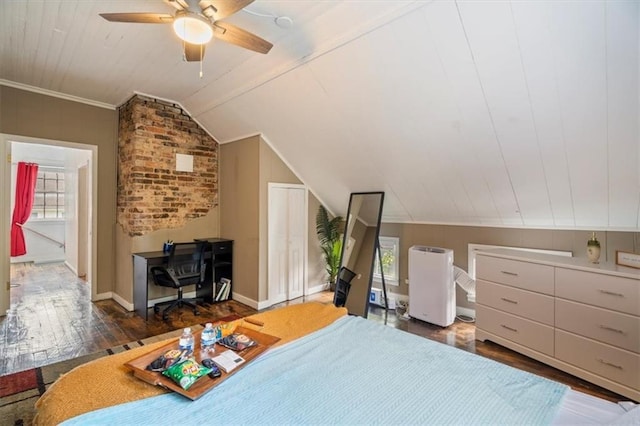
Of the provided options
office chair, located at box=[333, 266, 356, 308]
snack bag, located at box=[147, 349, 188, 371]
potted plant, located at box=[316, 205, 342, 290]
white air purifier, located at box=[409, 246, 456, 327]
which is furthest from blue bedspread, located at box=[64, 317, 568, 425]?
potted plant, located at box=[316, 205, 342, 290]

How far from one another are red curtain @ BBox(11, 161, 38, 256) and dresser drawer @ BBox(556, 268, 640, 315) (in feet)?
31.8

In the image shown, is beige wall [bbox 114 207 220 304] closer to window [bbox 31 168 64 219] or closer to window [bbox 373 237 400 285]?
window [bbox 373 237 400 285]

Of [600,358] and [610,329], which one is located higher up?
[610,329]

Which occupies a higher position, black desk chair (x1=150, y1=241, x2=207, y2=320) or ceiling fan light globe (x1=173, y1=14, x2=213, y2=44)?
ceiling fan light globe (x1=173, y1=14, x2=213, y2=44)

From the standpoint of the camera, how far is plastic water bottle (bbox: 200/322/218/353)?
1550 mm

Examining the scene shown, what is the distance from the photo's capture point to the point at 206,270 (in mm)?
4465

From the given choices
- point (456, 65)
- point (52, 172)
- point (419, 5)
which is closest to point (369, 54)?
point (419, 5)

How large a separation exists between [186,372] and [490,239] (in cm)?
352

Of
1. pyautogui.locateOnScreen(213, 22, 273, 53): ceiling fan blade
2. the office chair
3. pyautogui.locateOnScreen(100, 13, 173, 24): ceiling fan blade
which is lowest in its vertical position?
the office chair

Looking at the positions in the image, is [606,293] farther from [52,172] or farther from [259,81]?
[52,172]

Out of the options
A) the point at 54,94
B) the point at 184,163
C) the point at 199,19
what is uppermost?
the point at 54,94

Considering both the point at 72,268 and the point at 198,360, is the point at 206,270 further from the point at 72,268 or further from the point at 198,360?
the point at 72,268

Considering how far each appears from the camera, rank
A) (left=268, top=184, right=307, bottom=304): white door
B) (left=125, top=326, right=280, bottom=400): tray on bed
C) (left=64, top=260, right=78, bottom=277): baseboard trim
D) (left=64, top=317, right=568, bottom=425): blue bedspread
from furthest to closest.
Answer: (left=64, top=260, right=78, bottom=277): baseboard trim, (left=268, top=184, right=307, bottom=304): white door, (left=125, top=326, right=280, bottom=400): tray on bed, (left=64, top=317, right=568, bottom=425): blue bedspread

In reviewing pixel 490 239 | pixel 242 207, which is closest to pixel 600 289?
pixel 490 239
